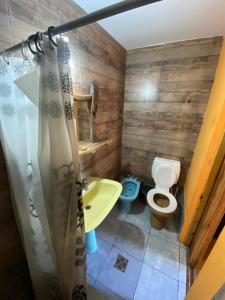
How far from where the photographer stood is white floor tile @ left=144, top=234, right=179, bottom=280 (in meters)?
1.47

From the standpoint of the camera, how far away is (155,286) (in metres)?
1.34

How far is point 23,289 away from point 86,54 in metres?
2.05

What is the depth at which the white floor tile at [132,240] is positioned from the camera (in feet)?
5.35

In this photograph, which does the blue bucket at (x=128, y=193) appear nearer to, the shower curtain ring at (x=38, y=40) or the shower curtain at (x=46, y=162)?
the shower curtain at (x=46, y=162)

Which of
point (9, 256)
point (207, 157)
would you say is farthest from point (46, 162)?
point (207, 157)

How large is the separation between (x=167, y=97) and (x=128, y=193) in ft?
4.97

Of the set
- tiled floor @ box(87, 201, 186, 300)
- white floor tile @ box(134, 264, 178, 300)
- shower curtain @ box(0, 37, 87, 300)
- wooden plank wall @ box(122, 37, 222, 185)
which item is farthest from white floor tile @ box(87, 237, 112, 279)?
wooden plank wall @ box(122, 37, 222, 185)

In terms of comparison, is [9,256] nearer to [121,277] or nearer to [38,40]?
[121,277]

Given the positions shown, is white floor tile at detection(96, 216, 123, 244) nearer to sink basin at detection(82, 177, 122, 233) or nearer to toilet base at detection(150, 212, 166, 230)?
toilet base at detection(150, 212, 166, 230)

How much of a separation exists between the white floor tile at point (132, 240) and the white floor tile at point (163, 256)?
0.07m

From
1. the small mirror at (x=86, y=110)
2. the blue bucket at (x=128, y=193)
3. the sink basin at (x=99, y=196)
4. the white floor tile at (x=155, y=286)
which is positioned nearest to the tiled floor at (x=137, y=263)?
the white floor tile at (x=155, y=286)

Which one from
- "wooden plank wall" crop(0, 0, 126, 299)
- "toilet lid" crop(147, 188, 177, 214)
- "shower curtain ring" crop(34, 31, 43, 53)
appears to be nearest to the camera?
"shower curtain ring" crop(34, 31, 43, 53)

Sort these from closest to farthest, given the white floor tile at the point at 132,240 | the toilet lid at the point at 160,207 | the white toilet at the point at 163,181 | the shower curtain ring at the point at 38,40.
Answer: the shower curtain ring at the point at 38,40
the white floor tile at the point at 132,240
the toilet lid at the point at 160,207
the white toilet at the point at 163,181

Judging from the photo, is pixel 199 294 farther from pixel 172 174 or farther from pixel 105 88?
pixel 105 88
